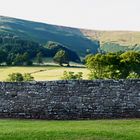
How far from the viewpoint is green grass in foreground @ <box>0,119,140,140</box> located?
78.2ft

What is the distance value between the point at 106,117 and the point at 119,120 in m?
1.51

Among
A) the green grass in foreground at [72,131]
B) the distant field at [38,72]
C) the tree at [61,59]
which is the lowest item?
the distant field at [38,72]

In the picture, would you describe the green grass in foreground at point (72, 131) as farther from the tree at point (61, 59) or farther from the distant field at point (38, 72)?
the tree at point (61, 59)

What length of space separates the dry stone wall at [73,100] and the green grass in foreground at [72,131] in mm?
3890

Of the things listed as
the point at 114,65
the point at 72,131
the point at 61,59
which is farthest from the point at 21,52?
the point at 72,131

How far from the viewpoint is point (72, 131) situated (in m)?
25.1

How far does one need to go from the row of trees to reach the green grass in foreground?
64.1 m

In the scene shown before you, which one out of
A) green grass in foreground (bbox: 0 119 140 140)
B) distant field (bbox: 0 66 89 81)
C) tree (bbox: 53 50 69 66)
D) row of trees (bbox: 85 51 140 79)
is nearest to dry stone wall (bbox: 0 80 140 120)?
green grass in foreground (bbox: 0 119 140 140)

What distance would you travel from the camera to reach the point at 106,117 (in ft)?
108

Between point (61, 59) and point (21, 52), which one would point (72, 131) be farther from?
point (21, 52)

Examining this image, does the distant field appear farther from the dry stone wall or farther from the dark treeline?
the dry stone wall

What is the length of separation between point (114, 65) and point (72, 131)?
7007 centimetres

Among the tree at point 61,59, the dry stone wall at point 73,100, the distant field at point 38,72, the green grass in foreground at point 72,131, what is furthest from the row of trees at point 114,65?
the green grass in foreground at point 72,131

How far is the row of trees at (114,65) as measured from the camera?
93625 millimetres
